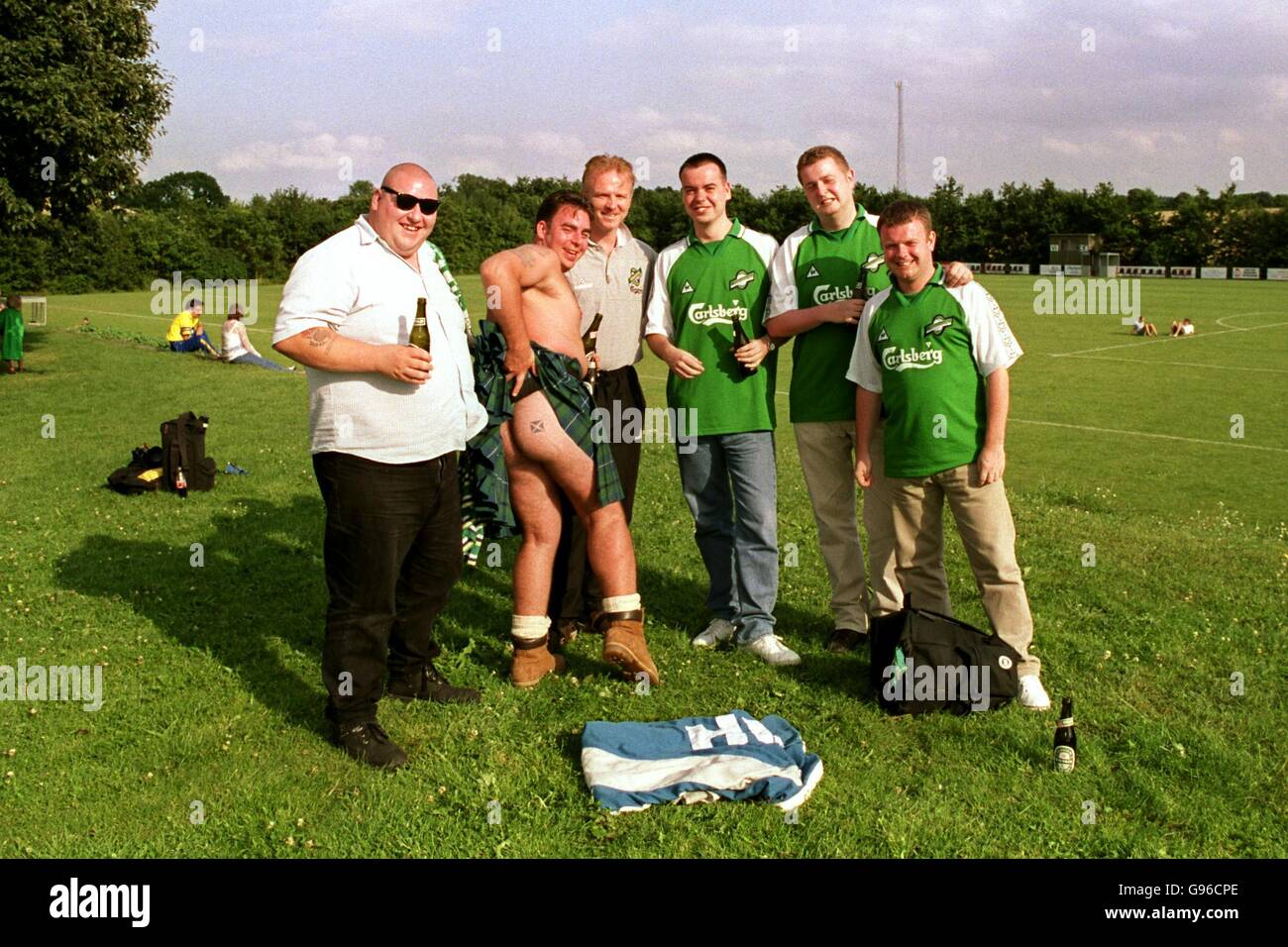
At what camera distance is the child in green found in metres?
23.6


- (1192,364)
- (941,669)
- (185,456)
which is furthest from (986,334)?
(1192,364)

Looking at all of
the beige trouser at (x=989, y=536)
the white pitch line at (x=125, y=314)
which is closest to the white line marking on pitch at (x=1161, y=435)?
the beige trouser at (x=989, y=536)

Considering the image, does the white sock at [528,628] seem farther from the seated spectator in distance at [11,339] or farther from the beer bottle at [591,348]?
the seated spectator in distance at [11,339]

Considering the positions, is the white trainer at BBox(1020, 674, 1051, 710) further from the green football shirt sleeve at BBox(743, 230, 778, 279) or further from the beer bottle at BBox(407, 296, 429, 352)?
the beer bottle at BBox(407, 296, 429, 352)

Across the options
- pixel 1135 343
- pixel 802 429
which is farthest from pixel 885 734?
pixel 1135 343

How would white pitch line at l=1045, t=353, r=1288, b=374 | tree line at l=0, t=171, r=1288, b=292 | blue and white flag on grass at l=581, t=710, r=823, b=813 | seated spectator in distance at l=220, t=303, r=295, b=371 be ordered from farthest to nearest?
1. tree line at l=0, t=171, r=1288, b=292
2. seated spectator in distance at l=220, t=303, r=295, b=371
3. white pitch line at l=1045, t=353, r=1288, b=374
4. blue and white flag on grass at l=581, t=710, r=823, b=813

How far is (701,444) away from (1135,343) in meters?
26.9

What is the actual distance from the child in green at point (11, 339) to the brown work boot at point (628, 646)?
73.9 feet

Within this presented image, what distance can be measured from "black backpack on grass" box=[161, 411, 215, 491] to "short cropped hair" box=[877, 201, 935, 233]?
7685 millimetres

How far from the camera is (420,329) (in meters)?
4.88

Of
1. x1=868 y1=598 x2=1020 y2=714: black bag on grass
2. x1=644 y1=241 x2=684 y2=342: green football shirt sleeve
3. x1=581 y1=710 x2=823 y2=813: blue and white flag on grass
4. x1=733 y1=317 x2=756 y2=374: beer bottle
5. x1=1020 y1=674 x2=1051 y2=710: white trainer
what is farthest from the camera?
x1=644 y1=241 x2=684 y2=342: green football shirt sleeve

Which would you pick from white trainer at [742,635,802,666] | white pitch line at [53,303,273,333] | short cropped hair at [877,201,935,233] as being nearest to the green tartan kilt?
white trainer at [742,635,802,666]
